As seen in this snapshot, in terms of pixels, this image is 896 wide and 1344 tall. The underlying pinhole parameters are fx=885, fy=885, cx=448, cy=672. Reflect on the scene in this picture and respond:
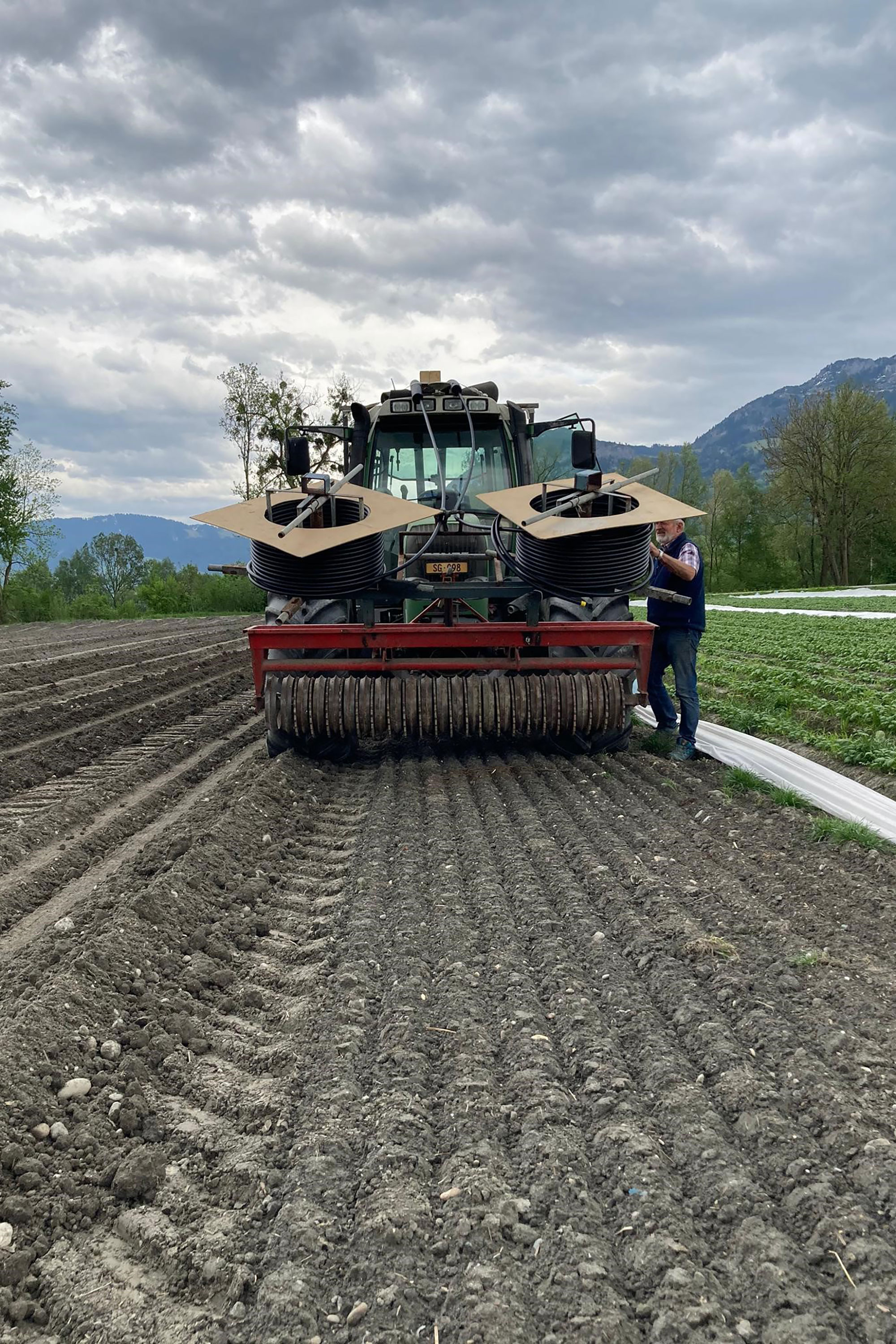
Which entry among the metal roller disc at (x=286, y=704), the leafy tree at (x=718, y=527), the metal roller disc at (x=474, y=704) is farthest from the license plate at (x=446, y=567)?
the leafy tree at (x=718, y=527)

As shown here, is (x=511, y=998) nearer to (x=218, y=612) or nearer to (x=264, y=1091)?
(x=264, y=1091)

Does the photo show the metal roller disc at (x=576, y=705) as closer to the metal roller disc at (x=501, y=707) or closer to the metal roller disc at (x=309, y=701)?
the metal roller disc at (x=501, y=707)

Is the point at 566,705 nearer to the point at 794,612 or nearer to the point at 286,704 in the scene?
the point at 286,704

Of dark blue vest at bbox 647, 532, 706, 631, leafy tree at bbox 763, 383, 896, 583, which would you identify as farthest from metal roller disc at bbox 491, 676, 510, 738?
leafy tree at bbox 763, 383, 896, 583

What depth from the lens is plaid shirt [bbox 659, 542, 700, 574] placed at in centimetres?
733

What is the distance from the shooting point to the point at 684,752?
293 inches

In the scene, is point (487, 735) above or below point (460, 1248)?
above

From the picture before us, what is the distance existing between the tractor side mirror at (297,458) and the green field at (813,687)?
191 inches

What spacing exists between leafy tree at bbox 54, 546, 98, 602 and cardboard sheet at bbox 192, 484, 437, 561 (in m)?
82.2

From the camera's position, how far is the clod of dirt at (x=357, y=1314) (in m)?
1.90

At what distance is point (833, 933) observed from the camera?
378cm

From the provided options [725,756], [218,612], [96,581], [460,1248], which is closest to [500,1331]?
[460,1248]

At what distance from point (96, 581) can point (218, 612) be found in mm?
49202

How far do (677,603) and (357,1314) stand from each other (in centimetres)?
605
